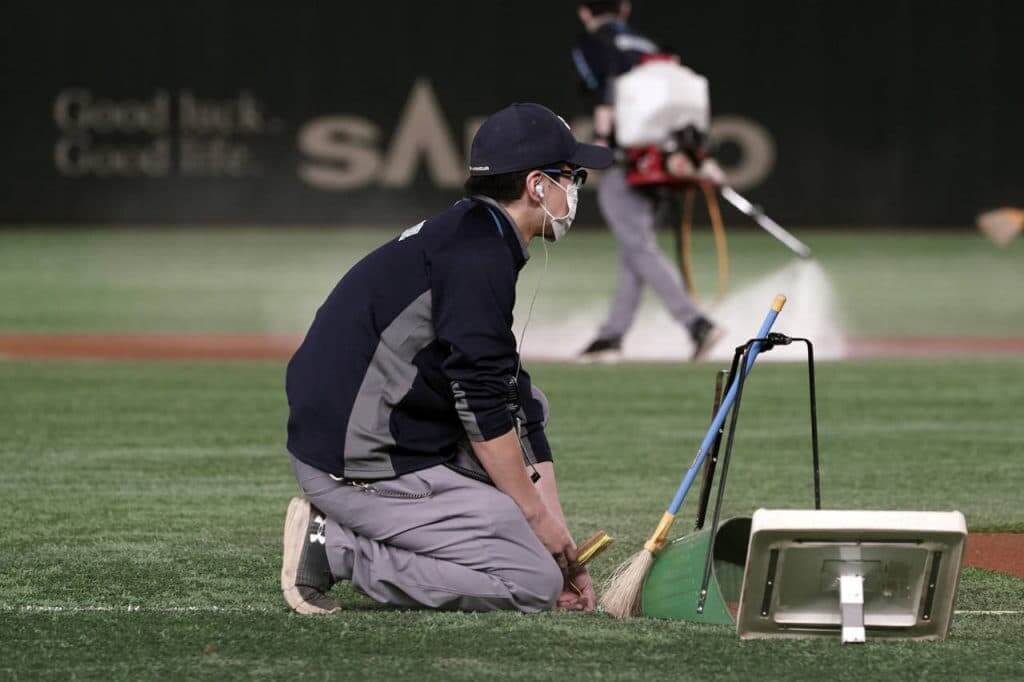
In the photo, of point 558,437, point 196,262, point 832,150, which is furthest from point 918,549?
point 832,150

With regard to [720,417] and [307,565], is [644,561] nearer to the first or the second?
[720,417]

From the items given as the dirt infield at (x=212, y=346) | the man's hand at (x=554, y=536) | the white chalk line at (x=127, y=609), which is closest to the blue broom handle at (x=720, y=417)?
the man's hand at (x=554, y=536)

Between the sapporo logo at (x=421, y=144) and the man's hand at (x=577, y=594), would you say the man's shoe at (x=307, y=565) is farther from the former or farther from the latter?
the sapporo logo at (x=421, y=144)

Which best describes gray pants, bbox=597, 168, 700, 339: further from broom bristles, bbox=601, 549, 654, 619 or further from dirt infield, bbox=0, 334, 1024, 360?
broom bristles, bbox=601, 549, 654, 619

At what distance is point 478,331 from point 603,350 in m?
8.51

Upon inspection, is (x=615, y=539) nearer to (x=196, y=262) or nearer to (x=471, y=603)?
(x=471, y=603)

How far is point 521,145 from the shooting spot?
5.68 meters

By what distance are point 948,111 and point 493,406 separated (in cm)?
2273

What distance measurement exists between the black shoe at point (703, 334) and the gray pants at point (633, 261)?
1.9 inches

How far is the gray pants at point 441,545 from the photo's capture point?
18.7ft

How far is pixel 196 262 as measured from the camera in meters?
23.8

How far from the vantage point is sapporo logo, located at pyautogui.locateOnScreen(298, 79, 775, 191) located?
90.5ft

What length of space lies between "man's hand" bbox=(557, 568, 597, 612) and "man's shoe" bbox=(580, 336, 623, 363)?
318 inches

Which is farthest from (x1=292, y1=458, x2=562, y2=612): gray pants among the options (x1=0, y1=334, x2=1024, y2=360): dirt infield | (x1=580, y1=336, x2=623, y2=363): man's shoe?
(x1=0, y1=334, x2=1024, y2=360): dirt infield
